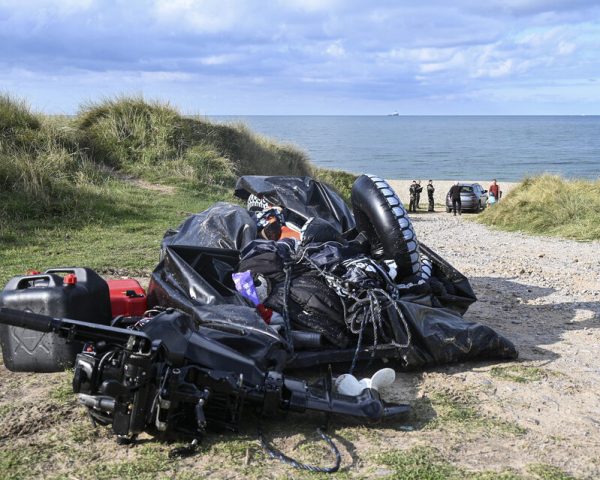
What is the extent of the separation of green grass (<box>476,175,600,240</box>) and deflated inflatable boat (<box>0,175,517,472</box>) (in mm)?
9850

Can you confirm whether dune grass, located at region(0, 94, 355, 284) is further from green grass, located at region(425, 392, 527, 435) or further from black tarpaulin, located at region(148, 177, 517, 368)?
green grass, located at region(425, 392, 527, 435)

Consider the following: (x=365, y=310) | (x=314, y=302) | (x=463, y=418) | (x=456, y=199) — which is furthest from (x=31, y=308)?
(x=456, y=199)

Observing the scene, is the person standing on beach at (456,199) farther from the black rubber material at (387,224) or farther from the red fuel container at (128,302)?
the red fuel container at (128,302)

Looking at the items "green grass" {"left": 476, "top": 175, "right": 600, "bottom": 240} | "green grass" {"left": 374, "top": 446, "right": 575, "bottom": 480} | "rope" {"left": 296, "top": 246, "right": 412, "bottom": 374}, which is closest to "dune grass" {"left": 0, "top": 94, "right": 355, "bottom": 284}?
"rope" {"left": 296, "top": 246, "right": 412, "bottom": 374}

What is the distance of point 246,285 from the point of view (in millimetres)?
5273

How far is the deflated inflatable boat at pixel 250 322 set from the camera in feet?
11.7

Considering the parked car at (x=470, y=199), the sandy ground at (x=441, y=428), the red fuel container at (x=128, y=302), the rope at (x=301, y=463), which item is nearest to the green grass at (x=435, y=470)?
the sandy ground at (x=441, y=428)

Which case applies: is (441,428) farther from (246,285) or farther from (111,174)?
(111,174)

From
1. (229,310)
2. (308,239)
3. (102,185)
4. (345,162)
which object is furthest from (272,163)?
(345,162)

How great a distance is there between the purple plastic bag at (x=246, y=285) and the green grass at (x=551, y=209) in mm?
11194

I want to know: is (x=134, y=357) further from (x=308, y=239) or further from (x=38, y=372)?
(x=308, y=239)

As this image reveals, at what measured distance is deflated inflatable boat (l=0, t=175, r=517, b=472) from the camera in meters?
3.56

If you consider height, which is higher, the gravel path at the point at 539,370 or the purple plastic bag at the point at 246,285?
the purple plastic bag at the point at 246,285

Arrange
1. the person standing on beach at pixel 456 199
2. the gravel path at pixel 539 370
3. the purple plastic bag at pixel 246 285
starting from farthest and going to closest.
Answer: the person standing on beach at pixel 456 199 → the purple plastic bag at pixel 246 285 → the gravel path at pixel 539 370
